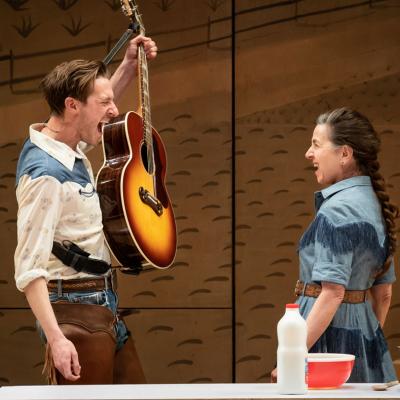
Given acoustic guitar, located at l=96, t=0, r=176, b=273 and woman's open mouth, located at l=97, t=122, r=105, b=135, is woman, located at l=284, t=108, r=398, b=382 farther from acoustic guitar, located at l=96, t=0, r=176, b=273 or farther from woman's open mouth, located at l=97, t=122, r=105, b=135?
woman's open mouth, located at l=97, t=122, r=105, b=135

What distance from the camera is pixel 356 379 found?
318 centimetres

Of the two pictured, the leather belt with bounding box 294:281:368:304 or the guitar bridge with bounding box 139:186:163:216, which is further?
the guitar bridge with bounding box 139:186:163:216

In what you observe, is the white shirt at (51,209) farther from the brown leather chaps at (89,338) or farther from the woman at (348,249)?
the woman at (348,249)

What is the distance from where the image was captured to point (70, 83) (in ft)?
10.8

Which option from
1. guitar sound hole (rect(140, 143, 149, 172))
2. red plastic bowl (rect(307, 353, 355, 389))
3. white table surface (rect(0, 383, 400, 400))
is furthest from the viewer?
guitar sound hole (rect(140, 143, 149, 172))

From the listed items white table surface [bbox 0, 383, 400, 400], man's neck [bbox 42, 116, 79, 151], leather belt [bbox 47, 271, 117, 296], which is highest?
man's neck [bbox 42, 116, 79, 151]

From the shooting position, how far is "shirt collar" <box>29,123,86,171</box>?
10.5ft

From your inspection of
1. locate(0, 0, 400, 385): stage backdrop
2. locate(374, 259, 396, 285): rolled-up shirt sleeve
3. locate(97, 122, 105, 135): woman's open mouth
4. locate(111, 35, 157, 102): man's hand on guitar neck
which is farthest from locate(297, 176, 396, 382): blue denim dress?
locate(0, 0, 400, 385): stage backdrop

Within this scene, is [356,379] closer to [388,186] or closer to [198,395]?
[198,395]

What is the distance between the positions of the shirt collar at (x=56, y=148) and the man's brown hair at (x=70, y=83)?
12 cm

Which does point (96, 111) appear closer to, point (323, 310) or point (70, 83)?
point (70, 83)

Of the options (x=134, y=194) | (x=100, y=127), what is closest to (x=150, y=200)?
(x=134, y=194)

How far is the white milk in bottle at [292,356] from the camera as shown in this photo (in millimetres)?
2252

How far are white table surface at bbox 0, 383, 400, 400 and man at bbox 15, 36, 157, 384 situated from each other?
2.09 ft
